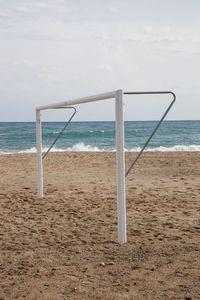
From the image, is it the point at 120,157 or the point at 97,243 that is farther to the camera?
the point at 97,243

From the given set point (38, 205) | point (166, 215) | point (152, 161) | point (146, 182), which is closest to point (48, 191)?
point (38, 205)

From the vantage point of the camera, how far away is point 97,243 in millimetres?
3400

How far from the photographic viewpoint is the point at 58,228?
3924mm

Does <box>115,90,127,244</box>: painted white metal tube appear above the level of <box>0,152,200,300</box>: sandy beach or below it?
above

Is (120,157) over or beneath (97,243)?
over

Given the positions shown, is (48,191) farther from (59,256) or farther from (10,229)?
(59,256)

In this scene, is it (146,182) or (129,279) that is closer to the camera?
(129,279)

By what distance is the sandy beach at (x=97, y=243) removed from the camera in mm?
2467

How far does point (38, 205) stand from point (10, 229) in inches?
45.3

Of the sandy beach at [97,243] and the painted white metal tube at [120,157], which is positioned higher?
the painted white metal tube at [120,157]

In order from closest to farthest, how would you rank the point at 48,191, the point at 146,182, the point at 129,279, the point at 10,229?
the point at 129,279 → the point at 10,229 → the point at 48,191 → the point at 146,182

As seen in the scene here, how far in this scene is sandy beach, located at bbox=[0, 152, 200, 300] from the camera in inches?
97.1

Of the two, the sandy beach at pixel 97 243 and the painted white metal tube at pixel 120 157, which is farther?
the painted white metal tube at pixel 120 157

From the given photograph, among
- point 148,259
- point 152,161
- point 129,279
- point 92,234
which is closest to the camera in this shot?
point 129,279
